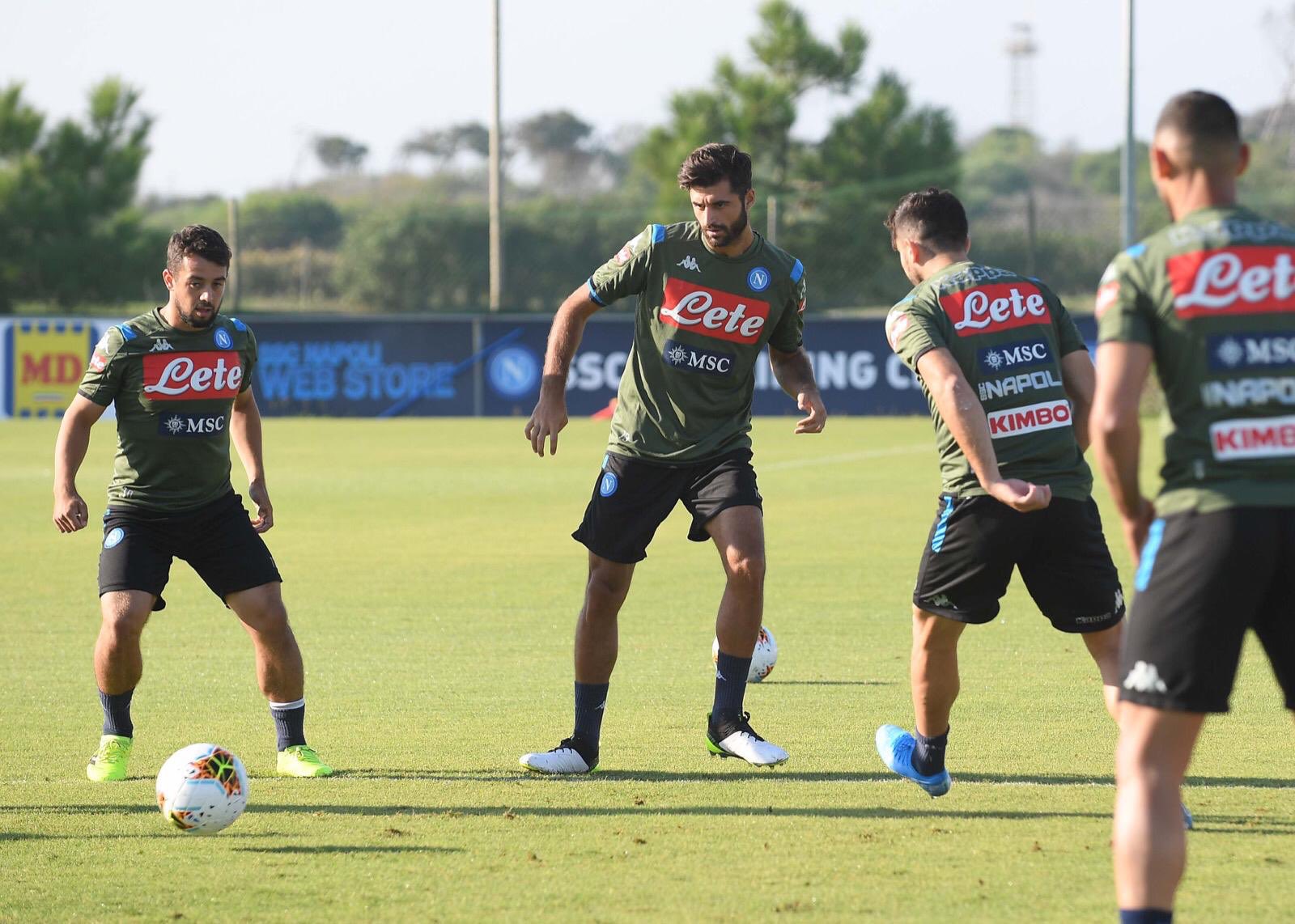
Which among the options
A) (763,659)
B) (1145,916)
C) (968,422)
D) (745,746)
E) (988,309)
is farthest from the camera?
(763,659)

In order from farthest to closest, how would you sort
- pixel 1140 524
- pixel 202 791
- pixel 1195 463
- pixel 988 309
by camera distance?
pixel 988 309 < pixel 202 791 < pixel 1140 524 < pixel 1195 463

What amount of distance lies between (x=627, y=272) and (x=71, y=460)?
2132 millimetres

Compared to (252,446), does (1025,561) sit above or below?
below

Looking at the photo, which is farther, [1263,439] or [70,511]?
[70,511]

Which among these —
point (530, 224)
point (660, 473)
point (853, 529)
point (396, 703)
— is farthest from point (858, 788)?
point (530, 224)

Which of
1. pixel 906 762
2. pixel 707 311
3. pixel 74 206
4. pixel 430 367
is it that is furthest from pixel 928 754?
pixel 74 206

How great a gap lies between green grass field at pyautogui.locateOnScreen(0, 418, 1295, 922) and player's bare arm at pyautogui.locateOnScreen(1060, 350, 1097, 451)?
47.7 inches

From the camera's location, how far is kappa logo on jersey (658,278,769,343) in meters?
6.60

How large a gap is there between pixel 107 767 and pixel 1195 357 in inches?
162

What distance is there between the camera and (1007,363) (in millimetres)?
5590

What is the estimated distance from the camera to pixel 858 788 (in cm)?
606

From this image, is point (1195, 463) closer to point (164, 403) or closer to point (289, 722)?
point (289, 722)

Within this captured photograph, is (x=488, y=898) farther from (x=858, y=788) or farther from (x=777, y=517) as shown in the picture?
(x=777, y=517)

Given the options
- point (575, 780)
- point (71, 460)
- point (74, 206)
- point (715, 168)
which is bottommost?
point (575, 780)
